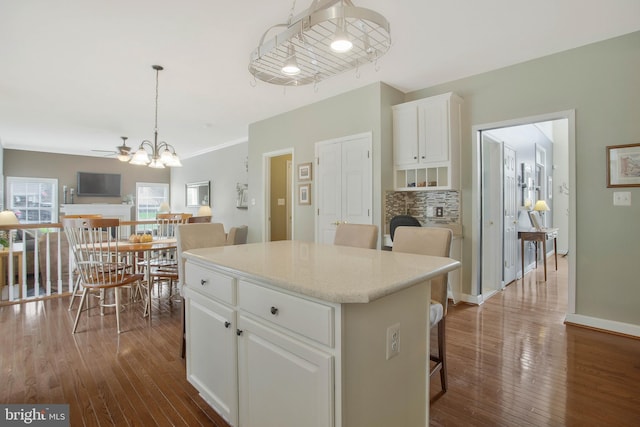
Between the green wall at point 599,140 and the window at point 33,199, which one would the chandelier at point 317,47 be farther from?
the window at point 33,199

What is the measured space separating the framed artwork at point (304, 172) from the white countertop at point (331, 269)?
281cm

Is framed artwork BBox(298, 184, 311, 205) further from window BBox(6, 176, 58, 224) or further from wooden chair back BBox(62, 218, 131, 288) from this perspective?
window BBox(6, 176, 58, 224)

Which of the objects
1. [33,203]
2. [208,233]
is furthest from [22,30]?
[33,203]

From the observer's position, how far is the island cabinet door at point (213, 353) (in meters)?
1.52

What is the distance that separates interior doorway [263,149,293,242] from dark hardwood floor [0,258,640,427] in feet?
8.45

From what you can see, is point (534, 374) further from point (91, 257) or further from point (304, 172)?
point (91, 257)

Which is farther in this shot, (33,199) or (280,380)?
(33,199)

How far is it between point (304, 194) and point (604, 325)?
3.64m

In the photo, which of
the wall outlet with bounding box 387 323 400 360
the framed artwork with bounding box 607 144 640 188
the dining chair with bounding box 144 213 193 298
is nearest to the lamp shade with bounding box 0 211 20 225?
the dining chair with bounding box 144 213 193 298

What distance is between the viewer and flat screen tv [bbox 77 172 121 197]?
827cm

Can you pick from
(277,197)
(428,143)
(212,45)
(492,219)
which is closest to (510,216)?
(492,219)

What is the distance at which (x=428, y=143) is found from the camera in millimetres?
3693

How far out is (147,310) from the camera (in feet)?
11.2

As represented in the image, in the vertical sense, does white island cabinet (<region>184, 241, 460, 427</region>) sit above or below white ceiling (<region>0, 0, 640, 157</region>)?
below
